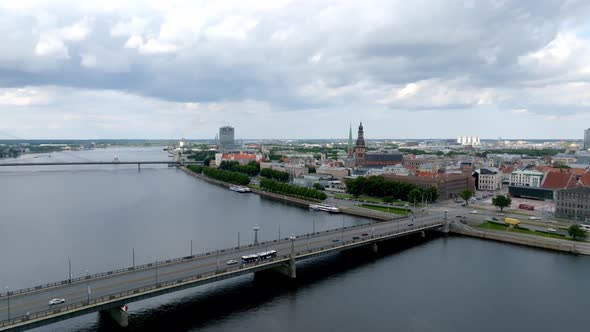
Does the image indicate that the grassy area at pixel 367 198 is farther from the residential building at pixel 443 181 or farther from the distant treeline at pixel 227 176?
the distant treeline at pixel 227 176

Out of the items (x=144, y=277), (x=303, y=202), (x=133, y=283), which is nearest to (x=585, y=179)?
(x=303, y=202)

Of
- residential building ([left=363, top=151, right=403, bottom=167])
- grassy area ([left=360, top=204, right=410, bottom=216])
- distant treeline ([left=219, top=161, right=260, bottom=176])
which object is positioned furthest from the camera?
distant treeline ([left=219, top=161, right=260, bottom=176])

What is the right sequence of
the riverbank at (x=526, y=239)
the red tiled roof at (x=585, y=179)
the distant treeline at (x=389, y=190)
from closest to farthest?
the riverbank at (x=526, y=239), the distant treeline at (x=389, y=190), the red tiled roof at (x=585, y=179)

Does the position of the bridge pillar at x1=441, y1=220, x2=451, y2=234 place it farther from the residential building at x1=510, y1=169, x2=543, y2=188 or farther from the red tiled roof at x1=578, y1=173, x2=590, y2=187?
the residential building at x1=510, y1=169, x2=543, y2=188

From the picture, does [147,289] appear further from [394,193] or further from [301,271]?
[394,193]

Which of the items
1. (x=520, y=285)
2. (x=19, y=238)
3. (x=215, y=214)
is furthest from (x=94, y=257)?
(x=520, y=285)

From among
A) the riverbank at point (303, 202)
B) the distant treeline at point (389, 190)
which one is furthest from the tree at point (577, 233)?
the distant treeline at point (389, 190)

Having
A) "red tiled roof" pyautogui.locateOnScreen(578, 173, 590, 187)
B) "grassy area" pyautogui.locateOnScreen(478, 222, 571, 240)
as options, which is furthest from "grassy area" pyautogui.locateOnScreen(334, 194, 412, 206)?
"red tiled roof" pyautogui.locateOnScreen(578, 173, 590, 187)
